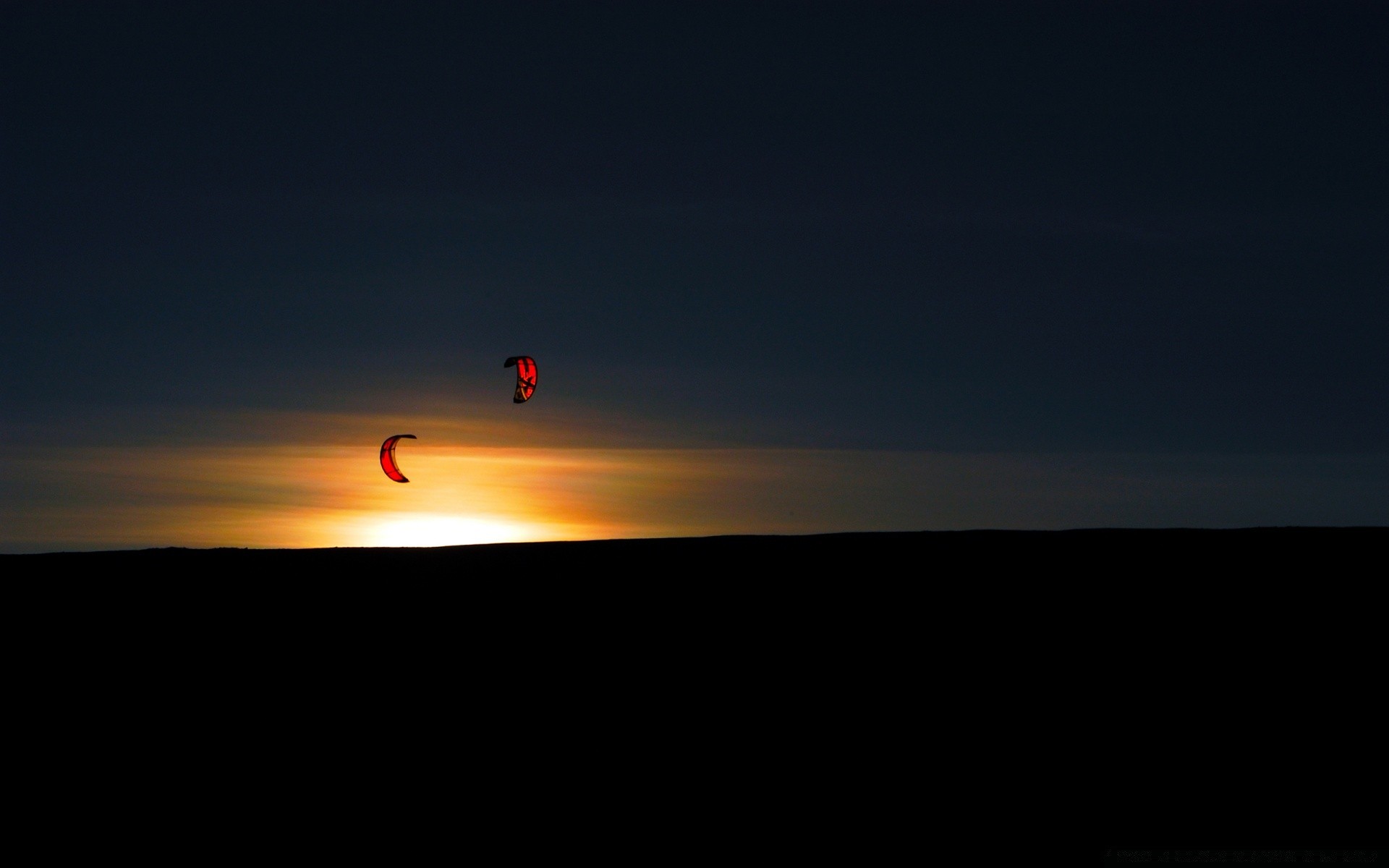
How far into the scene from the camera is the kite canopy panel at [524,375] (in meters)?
25.5

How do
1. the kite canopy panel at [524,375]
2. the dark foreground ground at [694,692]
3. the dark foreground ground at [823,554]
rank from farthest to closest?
the kite canopy panel at [524,375]
the dark foreground ground at [823,554]
the dark foreground ground at [694,692]

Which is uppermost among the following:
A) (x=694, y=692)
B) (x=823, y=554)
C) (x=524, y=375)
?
(x=524, y=375)

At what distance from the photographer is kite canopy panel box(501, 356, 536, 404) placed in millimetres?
25469

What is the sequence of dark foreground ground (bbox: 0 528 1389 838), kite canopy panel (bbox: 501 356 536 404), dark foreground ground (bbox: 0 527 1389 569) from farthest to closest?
Result: kite canopy panel (bbox: 501 356 536 404) < dark foreground ground (bbox: 0 527 1389 569) < dark foreground ground (bbox: 0 528 1389 838)

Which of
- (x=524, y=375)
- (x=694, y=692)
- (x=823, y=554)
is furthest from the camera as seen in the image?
(x=524, y=375)

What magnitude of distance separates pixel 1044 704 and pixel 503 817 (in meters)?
5.90

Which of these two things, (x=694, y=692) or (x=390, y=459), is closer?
(x=694, y=692)

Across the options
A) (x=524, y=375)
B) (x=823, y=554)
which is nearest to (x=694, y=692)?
(x=823, y=554)

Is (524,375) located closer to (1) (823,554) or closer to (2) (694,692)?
(1) (823,554)

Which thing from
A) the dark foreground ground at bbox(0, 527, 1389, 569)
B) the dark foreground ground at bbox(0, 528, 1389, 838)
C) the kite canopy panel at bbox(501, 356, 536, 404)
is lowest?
the dark foreground ground at bbox(0, 528, 1389, 838)

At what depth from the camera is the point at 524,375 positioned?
27.1 m

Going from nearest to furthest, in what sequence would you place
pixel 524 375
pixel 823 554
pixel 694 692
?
1. pixel 694 692
2. pixel 823 554
3. pixel 524 375

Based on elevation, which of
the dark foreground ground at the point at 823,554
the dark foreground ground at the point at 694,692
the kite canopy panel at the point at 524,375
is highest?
the kite canopy panel at the point at 524,375

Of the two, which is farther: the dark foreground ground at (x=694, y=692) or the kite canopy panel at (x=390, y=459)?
the kite canopy panel at (x=390, y=459)
